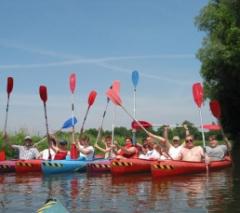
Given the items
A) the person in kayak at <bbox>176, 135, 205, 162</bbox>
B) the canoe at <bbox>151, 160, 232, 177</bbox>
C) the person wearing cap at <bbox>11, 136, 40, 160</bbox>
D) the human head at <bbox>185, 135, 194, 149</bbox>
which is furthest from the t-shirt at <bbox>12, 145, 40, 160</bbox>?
the human head at <bbox>185, 135, 194, 149</bbox>

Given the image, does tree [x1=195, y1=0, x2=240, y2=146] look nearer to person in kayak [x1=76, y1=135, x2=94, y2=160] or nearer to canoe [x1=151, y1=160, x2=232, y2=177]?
person in kayak [x1=76, y1=135, x2=94, y2=160]

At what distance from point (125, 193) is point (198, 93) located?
20.7 ft

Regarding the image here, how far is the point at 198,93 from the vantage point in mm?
15844

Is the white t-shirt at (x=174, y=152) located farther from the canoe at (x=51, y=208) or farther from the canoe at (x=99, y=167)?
the canoe at (x=51, y=208)

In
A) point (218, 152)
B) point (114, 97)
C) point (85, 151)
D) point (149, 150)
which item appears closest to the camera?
point (114, 97)

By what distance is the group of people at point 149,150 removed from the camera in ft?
45.2

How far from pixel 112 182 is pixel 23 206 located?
419cm

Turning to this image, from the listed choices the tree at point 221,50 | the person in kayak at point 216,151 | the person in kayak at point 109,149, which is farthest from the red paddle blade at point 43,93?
the tree at point 221,50

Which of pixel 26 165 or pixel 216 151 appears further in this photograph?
pixel 216 151

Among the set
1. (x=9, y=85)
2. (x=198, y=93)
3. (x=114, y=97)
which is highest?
(x=9, y=85)

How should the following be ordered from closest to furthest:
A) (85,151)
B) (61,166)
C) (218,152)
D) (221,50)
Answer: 1. (61,166)
2. (218,152)
3. (85,151)
4. (221,50)

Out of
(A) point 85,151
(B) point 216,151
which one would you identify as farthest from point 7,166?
(B) point 216,151

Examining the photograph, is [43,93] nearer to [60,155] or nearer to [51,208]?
[60,155]

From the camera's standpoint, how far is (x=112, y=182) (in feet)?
41.8
